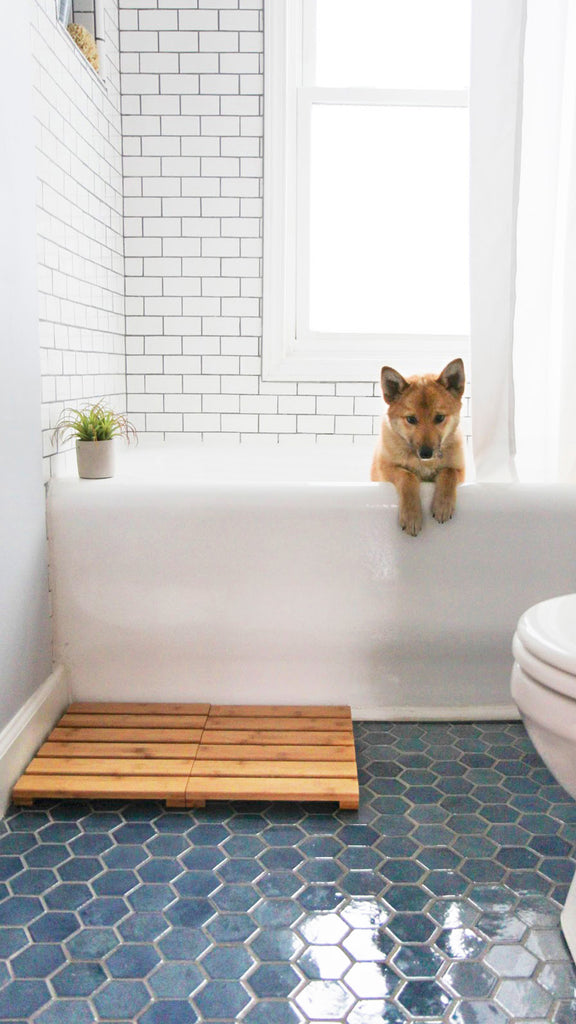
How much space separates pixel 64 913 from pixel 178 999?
0.29m

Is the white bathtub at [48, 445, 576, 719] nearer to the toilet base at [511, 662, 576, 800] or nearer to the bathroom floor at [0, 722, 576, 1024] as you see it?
the bathroom floor at [0, 722, 576, 1024]

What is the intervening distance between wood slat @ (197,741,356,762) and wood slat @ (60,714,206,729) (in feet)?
0.34

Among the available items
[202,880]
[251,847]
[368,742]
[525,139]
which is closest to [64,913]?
[202,880]

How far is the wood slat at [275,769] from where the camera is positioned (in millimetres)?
1843

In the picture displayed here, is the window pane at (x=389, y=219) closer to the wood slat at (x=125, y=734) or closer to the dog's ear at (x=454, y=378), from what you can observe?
the dog's ear at (x=454, y=378)

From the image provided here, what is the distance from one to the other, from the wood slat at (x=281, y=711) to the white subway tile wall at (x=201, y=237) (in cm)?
119

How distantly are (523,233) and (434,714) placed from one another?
48.5 inches

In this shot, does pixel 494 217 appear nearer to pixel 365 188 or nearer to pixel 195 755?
pixel 365 188

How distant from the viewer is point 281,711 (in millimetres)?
2170

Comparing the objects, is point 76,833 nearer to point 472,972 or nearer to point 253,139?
point 472,972

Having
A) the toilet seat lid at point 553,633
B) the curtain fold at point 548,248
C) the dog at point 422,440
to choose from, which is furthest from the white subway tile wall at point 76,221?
the toilet seat lid at point 553,633

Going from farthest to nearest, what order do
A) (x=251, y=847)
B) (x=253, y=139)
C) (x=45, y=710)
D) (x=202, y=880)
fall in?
(x=253, y=139) < (x=45, y=710) < (x=251, y=847) < (x=202, y=880)

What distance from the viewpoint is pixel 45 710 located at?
6.68 ft

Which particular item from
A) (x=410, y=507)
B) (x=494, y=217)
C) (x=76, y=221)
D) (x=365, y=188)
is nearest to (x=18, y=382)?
(x=76, y=221)
